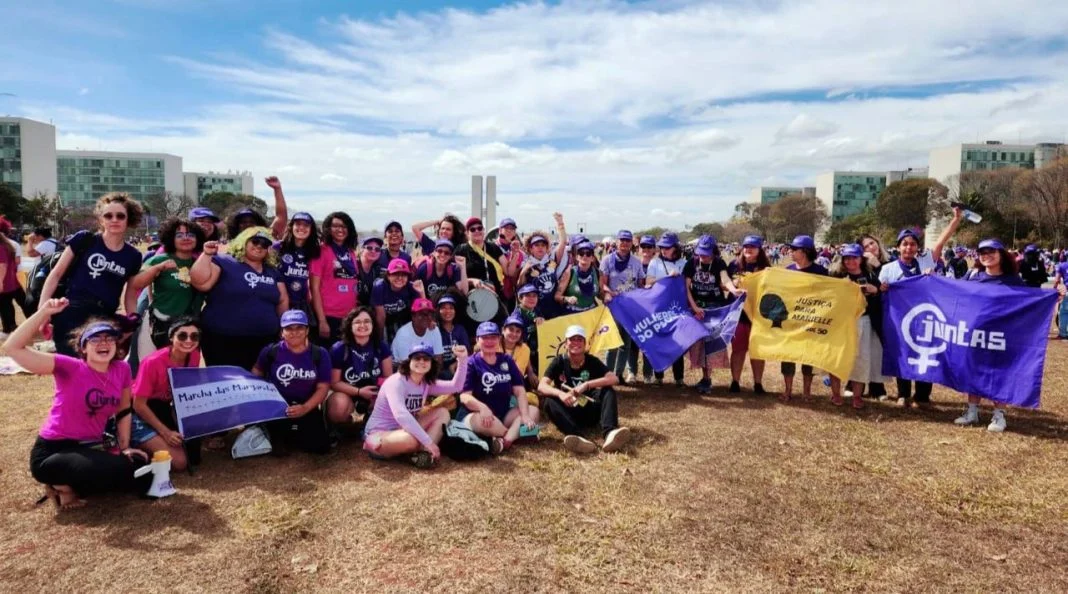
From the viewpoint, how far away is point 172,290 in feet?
19.7

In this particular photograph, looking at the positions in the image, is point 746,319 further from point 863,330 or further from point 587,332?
point 587,332

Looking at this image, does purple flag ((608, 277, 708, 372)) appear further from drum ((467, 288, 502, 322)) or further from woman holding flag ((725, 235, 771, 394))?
drum ((467, 288, 502, 322))

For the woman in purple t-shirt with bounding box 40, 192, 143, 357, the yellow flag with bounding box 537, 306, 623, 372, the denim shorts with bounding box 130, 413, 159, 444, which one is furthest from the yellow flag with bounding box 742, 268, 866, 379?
the woman in purple t-shirt with bounding box 40, 192, 143, 357

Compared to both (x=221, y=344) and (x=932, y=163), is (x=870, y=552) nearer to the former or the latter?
(x=221, y=344)

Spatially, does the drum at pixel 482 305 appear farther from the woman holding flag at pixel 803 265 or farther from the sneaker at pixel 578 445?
the woman holding flag at pixel 803 265

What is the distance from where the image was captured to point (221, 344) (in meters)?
6.23

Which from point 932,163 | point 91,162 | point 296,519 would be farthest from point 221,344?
point 91,162

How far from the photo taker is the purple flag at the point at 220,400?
5668 mm

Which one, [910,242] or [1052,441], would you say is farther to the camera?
[910,242]

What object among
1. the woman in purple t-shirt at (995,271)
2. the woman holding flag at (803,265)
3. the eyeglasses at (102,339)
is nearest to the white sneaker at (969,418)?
the woman in purple t-shirt at (995,271)

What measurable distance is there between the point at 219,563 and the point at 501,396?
314 cm

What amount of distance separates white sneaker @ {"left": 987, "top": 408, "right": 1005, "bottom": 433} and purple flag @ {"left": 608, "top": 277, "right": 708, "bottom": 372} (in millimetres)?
3282

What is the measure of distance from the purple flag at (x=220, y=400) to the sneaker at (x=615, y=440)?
10.4ft

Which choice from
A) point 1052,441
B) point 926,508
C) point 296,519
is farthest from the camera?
point 1052,441
